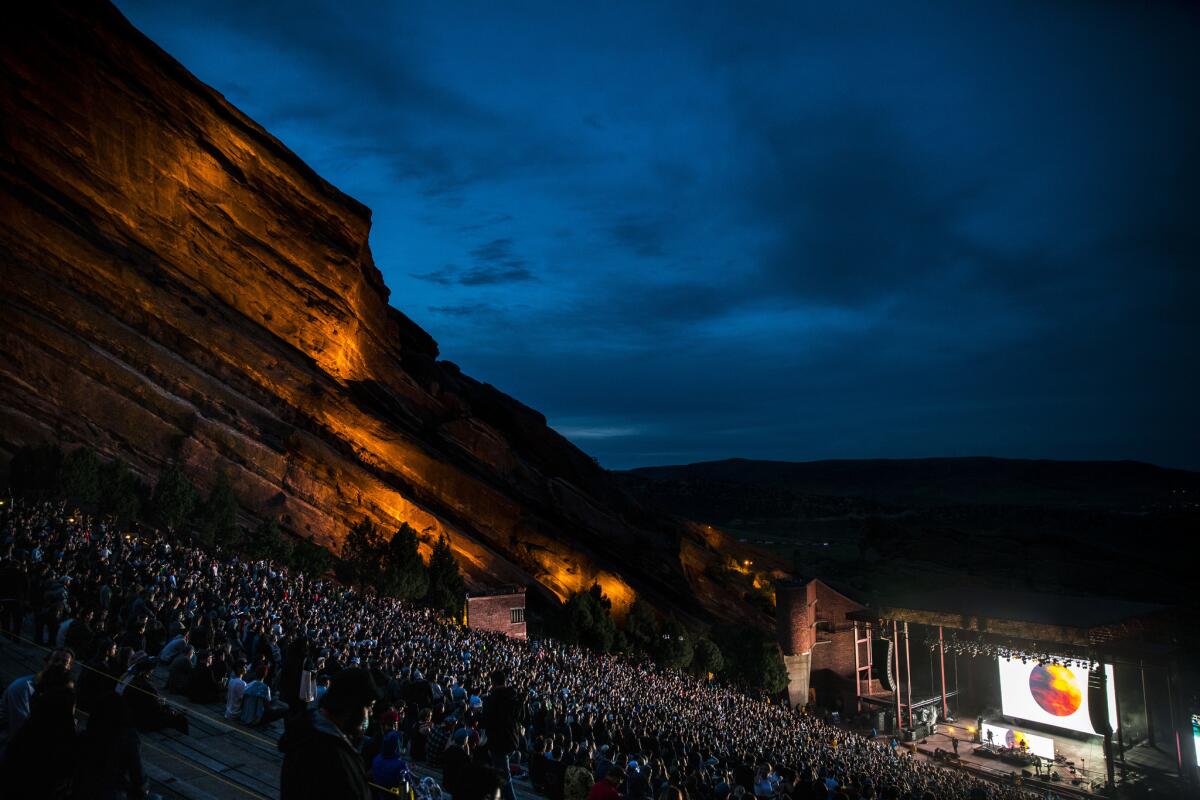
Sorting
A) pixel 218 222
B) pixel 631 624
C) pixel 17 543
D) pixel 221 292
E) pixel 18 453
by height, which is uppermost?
pixel 218 222

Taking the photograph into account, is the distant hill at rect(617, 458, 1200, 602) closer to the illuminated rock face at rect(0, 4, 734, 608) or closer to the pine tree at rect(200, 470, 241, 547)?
the illuminated rock face at rect(0, 4, 734, 608)

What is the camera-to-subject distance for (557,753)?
12.9 m

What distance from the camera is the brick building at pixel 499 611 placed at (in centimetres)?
4359

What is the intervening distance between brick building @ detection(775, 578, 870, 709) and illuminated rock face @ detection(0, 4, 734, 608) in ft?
51.3

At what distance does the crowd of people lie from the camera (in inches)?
197

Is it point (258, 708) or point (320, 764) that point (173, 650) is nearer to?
point (258, 708)

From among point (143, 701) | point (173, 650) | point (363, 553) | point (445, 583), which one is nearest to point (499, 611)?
point (445, 583)

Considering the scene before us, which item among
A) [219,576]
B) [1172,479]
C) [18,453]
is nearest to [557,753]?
[219,576]

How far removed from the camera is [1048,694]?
35188 millimetres

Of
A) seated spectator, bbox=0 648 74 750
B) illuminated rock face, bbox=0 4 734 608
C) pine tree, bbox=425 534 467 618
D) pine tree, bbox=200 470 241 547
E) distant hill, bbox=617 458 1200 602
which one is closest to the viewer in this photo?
seated spectator, bbox=0 648 74 750

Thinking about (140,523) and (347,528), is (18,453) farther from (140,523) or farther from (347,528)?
(347,528)

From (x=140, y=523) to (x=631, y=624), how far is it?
32.2 metres

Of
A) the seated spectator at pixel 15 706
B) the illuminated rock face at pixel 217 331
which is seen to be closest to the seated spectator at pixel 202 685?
the seated spectator at pixel 15 706

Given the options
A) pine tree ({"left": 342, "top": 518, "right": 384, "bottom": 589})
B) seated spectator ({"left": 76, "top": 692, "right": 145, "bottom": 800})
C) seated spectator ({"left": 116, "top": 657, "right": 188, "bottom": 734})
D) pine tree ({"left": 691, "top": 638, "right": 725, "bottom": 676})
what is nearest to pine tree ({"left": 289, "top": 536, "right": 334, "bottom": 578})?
pine tree ({"left": 342, "top": 518, "right": 384, "bottom": 589})
